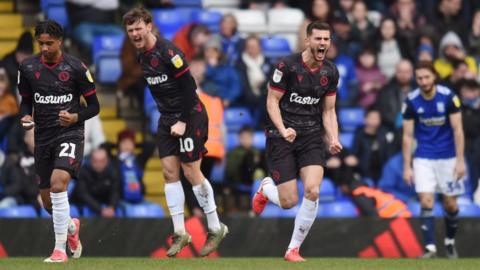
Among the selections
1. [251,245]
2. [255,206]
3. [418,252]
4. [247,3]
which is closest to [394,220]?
[418,252]

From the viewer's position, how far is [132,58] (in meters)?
18.7

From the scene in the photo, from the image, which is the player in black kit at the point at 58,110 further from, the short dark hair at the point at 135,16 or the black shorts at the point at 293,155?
the black shorts at the point at 293,155

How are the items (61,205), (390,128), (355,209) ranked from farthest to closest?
(390,128)
(355,209)
(61,205)

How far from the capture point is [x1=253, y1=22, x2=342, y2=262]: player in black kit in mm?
13492

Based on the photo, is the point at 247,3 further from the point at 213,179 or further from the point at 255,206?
the point at 255,206

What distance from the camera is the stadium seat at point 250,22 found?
2084 centimetres

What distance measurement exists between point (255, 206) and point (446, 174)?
8.50 ft

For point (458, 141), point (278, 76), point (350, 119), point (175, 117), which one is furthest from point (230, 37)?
point (278, 76)

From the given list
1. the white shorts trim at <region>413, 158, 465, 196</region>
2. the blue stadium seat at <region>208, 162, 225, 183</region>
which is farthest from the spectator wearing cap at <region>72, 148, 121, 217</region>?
the white shorts trim at <region>413, 158, 465, 196</region>

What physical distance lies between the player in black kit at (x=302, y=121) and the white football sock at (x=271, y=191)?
7 centimetres

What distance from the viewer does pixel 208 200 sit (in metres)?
14.1

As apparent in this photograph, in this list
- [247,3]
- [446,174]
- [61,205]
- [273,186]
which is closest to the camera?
[61,205]

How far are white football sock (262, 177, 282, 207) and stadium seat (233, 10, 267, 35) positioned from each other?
22.3 ft

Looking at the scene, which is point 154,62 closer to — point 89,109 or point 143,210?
point 89,109
